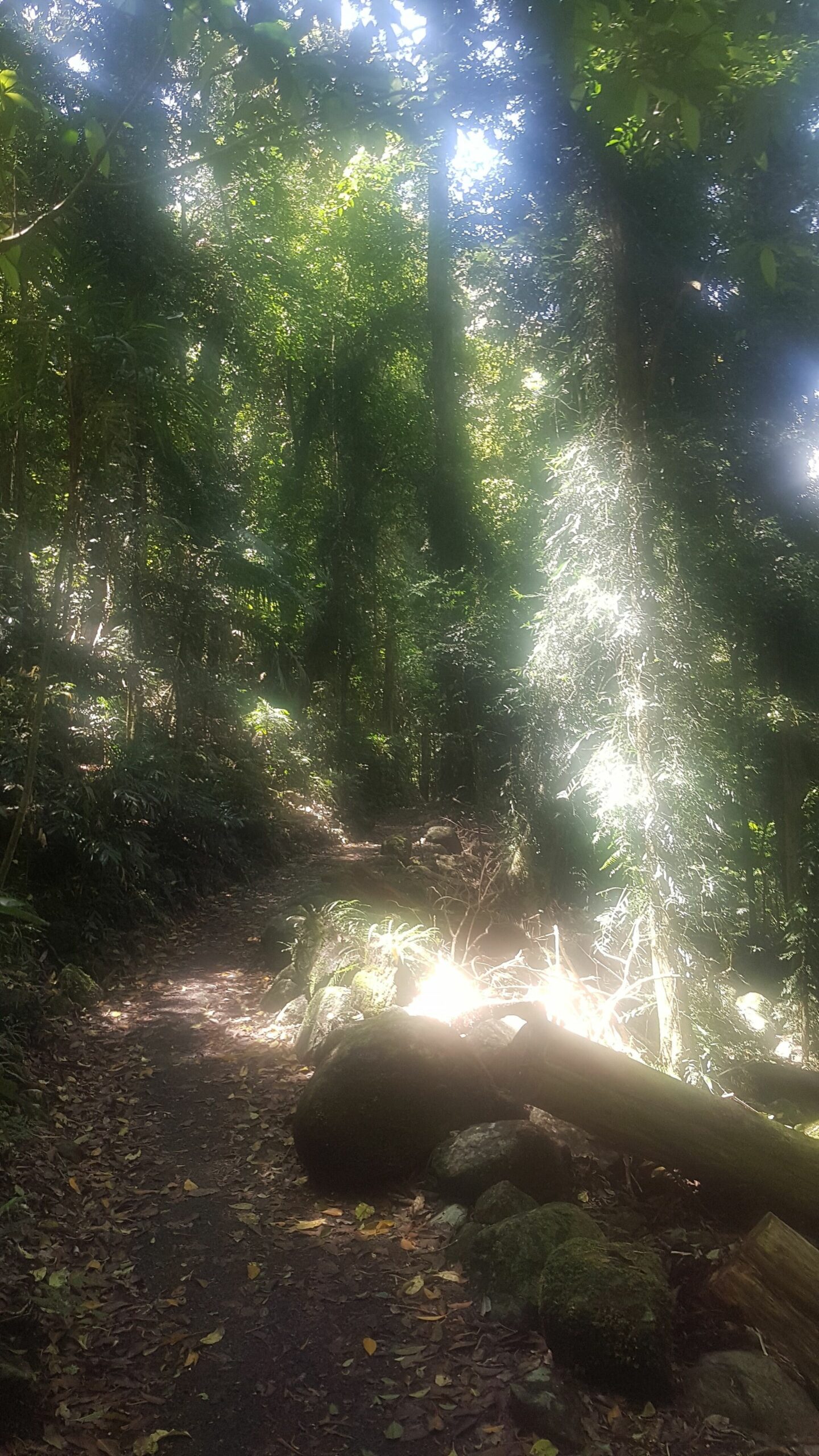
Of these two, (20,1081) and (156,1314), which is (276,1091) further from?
(156,1314)

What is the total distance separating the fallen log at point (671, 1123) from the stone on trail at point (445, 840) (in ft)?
29.1

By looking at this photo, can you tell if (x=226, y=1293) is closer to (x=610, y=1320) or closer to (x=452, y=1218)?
(x=452, y=1218)

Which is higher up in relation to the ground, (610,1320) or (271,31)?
(271,31)

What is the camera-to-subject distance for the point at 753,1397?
331 cm

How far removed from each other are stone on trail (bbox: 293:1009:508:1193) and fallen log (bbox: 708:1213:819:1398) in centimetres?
169

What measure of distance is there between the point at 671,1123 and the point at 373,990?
107 inches

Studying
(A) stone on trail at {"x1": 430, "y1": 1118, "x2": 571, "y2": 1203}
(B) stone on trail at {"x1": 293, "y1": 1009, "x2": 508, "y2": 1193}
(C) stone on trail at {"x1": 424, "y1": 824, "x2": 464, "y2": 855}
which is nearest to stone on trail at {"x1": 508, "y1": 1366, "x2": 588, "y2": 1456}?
(A) stone on trail at {"x1": 430, "y1": 1118, "x2": 571, "y2": 1203}

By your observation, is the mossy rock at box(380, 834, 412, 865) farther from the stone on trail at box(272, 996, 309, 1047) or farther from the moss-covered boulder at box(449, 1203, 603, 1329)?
the moss-covered boulder at box(449, 1203, 603, 1329)

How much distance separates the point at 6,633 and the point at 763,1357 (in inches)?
290

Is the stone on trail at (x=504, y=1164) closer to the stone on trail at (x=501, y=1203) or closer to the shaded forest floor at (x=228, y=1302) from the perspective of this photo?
the stone on trail at (x=501, y=1203)

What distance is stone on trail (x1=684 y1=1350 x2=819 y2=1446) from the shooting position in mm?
3205

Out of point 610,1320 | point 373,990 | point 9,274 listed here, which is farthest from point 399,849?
point 9,274

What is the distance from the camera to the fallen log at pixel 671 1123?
4215 mm

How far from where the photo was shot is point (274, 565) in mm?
14578
